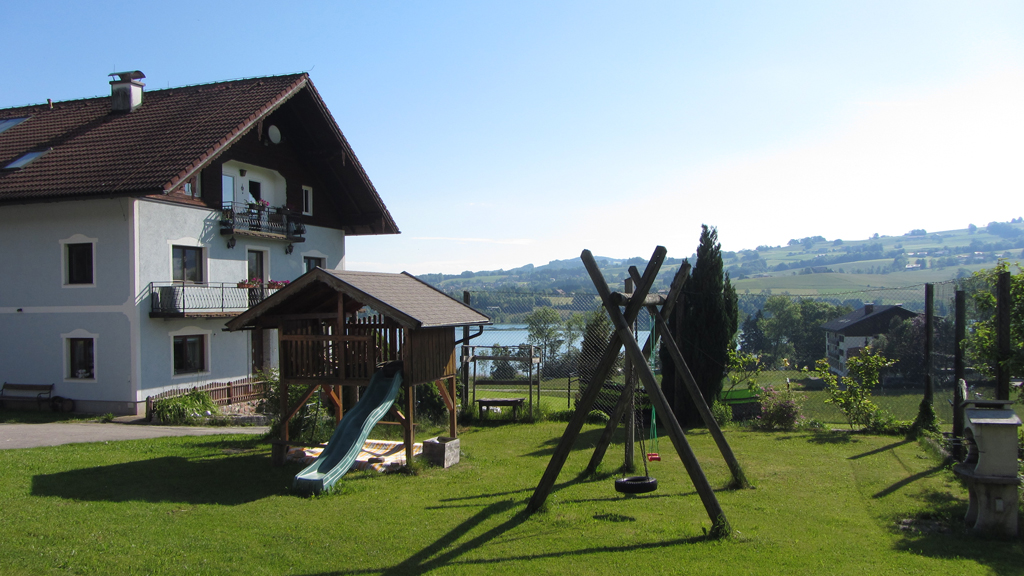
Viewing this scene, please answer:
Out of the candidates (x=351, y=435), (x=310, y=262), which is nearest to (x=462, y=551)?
(x=351, y=435)

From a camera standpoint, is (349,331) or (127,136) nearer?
(349,331)

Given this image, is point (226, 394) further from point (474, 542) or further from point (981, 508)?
point (981, 508)

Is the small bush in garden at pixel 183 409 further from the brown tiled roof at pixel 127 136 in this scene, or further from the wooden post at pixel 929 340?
the wooden post at pixel 929 340

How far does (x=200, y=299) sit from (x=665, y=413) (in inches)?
676

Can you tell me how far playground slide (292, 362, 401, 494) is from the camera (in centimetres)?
953

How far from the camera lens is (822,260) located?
18962cm

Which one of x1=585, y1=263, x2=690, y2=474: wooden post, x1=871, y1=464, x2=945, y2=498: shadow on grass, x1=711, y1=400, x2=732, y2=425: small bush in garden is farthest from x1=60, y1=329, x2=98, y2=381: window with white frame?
x1=871, y1=464, x2=945, y2=498: shadow on grass

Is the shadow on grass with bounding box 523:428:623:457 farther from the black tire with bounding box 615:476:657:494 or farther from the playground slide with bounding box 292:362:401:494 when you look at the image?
the black tire with bounding box 615:476:657:494

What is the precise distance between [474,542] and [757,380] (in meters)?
13.1

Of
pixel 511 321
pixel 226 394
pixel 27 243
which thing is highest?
pixel 27 243

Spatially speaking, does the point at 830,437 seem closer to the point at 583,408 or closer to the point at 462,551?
the point at 583,408

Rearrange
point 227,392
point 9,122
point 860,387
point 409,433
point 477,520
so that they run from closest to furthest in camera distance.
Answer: point 477,520 → point 409,433 → point 860,387 → point 227,392 → point 9,122

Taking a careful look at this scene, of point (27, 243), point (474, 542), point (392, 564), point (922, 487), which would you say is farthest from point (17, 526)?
point (27, 243)

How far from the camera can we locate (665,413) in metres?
8.13
